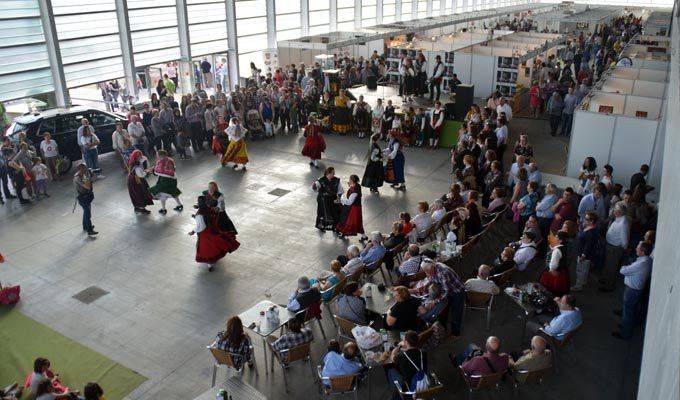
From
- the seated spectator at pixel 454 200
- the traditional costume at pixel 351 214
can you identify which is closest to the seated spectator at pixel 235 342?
the traditional costume at pixel 351 214

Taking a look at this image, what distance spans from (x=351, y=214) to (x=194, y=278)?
10.2 ft

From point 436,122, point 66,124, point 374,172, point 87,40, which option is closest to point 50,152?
point 66,124

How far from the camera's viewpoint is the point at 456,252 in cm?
886

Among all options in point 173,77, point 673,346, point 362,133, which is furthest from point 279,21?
point 673,346

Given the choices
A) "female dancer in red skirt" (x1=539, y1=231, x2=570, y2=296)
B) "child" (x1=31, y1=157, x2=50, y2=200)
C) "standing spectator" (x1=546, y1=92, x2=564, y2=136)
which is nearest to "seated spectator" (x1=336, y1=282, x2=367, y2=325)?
"female dancer in red skirt" (x1=539, y1=231, x2=570, y2=296)

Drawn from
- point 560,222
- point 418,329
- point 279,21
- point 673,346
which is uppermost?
point 279,21

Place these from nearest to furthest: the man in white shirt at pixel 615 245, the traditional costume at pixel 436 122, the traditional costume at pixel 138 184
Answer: the man in white shirt at pixel 615 245, the traditional costume at pixel 138 184, the traditional costume at pixel 436 122

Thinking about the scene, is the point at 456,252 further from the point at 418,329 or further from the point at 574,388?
the point at 574,388

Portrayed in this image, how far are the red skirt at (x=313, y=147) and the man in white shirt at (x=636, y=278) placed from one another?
8989 mm

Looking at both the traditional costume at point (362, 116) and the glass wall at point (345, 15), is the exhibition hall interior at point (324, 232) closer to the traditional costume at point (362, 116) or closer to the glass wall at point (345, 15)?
the traditional costume at point (362, 116)

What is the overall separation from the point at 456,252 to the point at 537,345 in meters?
2.59

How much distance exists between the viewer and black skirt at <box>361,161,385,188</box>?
42.4 ft

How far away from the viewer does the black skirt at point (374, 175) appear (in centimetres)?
1292

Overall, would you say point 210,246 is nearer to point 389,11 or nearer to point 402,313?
point 402,313
